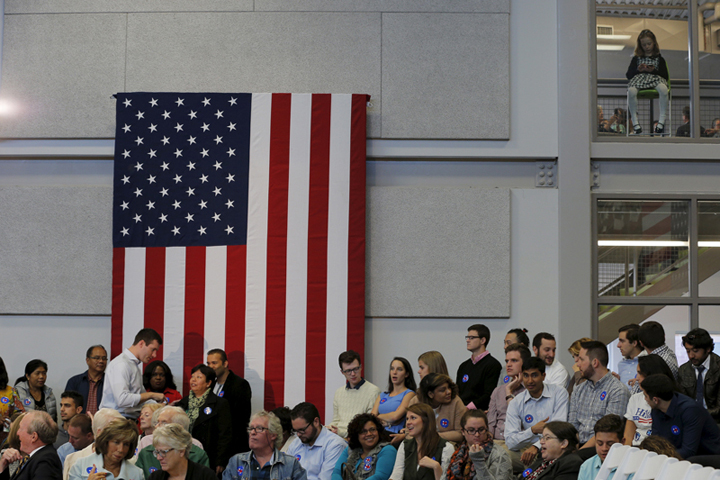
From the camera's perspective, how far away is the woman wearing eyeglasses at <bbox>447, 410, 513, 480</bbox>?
5.05m

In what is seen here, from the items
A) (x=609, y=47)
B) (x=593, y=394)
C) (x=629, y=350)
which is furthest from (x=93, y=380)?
(x=609, y=47)

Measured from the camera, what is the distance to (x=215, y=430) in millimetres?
6293

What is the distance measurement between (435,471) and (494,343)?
3.07 meters

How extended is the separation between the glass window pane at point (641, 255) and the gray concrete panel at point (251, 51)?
3.41 metres

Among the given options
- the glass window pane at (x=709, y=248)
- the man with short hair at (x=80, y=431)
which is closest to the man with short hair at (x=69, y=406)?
the man with short hair at (x=80, y=431)

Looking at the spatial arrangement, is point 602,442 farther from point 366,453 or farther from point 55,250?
point 55,250

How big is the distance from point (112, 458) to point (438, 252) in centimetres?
460

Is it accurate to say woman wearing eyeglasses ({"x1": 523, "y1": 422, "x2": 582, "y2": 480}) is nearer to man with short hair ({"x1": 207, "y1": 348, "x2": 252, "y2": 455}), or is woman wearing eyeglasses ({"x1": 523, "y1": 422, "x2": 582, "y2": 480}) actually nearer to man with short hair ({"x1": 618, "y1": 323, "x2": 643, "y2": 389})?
man with short hair ({"x1": 618, "y1": 323, "x2": 643, "y2": 389})

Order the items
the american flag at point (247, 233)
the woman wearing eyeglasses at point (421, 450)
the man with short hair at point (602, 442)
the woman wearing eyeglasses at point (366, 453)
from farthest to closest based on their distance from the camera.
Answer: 1. the american flag at point (247, 233)
2. the woman wearing eyeglasses at point (366, 453)
3. the woman wearing eyeglasses at point (421, 450)
4. the man with short hair at point (602, 442)

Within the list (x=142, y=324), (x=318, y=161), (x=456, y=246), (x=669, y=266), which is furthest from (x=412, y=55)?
(x=142, y=324)

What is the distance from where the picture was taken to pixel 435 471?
5.15 m

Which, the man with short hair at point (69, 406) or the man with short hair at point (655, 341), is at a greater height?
the man with short hair at point (655, 341)

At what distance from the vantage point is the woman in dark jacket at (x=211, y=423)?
246 inches

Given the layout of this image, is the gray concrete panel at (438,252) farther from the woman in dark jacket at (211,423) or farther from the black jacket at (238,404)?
the woman in dark jacket at (211,423)
